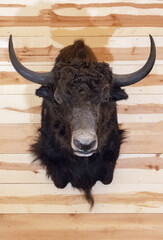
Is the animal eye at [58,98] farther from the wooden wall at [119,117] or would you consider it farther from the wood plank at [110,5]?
Result: the wood plank at [110,5]

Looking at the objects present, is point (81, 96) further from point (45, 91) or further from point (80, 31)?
point (80, 31)

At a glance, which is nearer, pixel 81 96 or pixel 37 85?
pixel 81 96

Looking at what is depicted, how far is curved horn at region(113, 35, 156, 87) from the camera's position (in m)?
1.66

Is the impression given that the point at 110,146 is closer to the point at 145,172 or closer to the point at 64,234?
the point at 145,172

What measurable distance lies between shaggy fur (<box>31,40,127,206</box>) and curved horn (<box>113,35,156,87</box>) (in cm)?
5

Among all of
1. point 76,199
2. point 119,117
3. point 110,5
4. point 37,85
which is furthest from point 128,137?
point 110,5

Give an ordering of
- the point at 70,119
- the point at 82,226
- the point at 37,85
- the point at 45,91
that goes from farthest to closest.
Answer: the point at 37,85 < the point at 82,226 < the point at 45,91 < the point at 70,119

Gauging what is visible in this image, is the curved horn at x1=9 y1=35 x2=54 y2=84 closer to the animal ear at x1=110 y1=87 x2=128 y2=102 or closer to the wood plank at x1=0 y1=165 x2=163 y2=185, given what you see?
the animal ear at x1=110 y1=87 x2=128 y2=102

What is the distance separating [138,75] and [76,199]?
1150mm

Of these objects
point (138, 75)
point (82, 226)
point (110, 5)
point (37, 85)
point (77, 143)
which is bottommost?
point (82, 226)

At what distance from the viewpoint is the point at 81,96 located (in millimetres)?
1567

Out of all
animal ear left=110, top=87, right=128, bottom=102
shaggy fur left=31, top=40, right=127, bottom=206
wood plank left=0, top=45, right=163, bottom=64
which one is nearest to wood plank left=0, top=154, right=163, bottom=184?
shaggy fur left=31, top=40, right=127, bottom=206

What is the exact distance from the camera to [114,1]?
247 centimetres

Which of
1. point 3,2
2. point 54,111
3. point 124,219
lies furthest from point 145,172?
point 3,2
